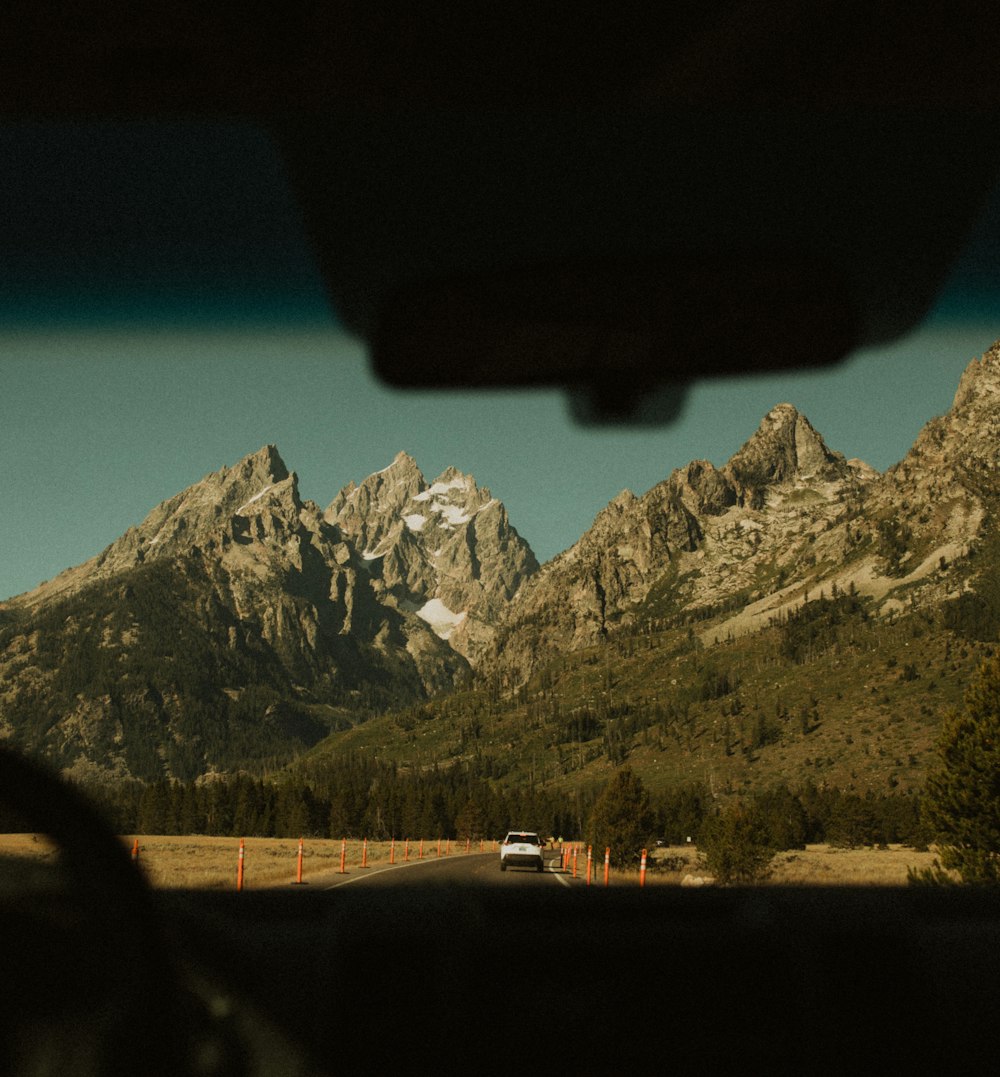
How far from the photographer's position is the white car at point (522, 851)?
108 feet

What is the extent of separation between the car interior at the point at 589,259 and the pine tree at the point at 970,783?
3689 centimetres

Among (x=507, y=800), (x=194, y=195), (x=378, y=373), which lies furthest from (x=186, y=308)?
(x=507, y=800)

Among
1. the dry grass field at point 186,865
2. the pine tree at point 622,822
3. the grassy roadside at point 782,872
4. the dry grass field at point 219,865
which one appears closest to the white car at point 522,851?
the grassy roadside at point 782,872

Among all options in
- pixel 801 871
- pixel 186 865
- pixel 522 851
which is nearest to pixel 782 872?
pixel 801 871

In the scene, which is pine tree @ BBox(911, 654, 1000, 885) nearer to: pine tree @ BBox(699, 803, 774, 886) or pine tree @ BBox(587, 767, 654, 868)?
pine tree @ BBox(699, 803, 774, 886)

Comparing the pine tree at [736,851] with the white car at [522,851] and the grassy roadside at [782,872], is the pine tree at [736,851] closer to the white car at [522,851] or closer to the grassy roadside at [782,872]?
the grassy roadside at [782,872]

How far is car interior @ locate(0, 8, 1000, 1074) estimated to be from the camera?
3719 millimetres

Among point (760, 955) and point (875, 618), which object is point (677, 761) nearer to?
point (875, 618)

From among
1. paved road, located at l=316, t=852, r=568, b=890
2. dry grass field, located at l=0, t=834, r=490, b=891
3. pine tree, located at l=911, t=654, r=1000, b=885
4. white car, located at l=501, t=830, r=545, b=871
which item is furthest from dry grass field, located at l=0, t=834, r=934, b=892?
pine tree, located at l=911, t=654, r=1000, b=885

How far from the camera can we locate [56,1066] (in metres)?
1.71

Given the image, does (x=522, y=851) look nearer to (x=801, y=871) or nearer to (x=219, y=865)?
(x=801, y=871)

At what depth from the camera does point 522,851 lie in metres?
33.1

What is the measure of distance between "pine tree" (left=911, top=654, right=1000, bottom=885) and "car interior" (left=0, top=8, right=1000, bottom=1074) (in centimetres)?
3689

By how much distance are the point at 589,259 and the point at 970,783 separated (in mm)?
40669
